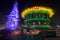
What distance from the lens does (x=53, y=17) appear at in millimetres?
2625

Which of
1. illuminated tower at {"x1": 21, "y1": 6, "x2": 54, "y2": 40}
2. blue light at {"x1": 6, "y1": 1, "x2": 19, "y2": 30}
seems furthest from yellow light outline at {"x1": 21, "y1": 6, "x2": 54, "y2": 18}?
blue light at {"x1": 6, "y1": 1, "x2": 19, "y2": 30}

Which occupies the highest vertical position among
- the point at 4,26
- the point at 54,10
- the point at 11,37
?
the point at 54,10

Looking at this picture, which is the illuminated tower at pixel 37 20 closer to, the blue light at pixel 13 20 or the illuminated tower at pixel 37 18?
the illuminated tower at pixel 37 18

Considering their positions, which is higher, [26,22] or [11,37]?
[26,22]

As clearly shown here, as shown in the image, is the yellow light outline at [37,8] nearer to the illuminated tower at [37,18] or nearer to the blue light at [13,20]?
the illuminated tower at [37,18]

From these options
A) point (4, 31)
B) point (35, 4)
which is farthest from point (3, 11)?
point (35, 4)

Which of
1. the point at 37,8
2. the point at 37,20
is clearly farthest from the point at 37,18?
the point at 37,8

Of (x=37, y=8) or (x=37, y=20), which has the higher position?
(x=37, y=8)

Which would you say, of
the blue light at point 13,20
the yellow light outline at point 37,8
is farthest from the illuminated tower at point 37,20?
the blue light at point 13,20

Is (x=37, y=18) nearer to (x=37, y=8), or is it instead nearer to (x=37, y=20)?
(x=37, y=20)

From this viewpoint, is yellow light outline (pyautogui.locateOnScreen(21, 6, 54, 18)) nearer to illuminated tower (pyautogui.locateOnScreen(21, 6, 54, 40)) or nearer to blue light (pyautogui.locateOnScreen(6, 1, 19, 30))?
illuminated tower (pyautogui.locateOnScreen(21, 6, 54, 40))

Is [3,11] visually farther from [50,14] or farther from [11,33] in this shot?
[50,14]

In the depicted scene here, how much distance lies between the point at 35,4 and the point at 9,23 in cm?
47

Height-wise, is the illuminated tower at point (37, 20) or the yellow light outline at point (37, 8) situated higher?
the yellow light outline at point (37, 8)
